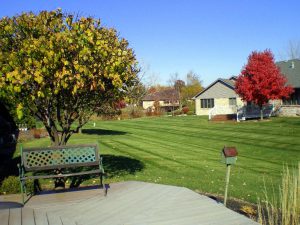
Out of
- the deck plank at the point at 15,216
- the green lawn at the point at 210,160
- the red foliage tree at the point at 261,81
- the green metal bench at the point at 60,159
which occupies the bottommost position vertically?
the green lawn at the point at 210,160

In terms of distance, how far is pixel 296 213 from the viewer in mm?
6320

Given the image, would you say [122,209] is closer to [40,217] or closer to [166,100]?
[40,217]

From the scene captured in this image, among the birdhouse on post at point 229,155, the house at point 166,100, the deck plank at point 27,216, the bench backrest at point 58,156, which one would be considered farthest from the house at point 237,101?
the deck plank at point 27,216

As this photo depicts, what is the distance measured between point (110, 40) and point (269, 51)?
31.2 metres

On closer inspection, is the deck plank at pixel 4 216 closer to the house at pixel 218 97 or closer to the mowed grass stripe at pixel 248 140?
the mowed grass stripe at pixel 248 140

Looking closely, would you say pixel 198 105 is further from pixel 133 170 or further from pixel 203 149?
pixel 133 170

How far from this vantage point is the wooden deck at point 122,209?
6633 millimetres

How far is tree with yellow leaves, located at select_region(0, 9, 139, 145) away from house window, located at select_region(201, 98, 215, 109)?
4587 centimetres

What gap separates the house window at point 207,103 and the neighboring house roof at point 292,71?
36.4 ft

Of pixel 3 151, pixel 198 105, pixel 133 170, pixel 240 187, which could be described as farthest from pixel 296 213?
pixel 198 105

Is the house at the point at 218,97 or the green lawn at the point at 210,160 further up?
the house at the point at 218,97

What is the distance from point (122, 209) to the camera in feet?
24.2

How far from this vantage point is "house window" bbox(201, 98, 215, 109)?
5516 centimetres

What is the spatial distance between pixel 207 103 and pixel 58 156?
48433 mm
